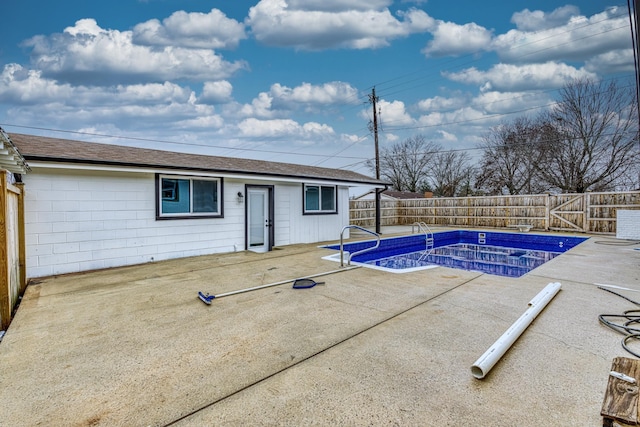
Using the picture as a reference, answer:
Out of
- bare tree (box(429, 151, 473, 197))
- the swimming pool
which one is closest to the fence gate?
the swimming pool

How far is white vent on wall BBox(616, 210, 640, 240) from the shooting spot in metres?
11.5

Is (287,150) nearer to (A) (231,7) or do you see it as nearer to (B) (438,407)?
(A) (231,7)

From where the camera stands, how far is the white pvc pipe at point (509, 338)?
8.55 ft

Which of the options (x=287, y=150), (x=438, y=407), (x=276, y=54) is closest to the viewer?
(x=438, y=407)

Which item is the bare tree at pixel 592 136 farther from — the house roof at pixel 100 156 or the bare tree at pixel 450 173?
the house roof at pixel 100 156

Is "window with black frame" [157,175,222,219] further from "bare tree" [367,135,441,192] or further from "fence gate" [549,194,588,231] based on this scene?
"bare tree" [367,135,441,192]

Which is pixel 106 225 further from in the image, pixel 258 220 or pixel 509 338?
pixel 509 338

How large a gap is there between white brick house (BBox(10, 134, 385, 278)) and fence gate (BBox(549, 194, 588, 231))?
11.4 m

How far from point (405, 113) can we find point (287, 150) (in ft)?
32.4

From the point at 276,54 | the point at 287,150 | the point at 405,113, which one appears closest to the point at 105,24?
the point at 276,54

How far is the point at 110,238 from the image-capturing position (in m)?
7.20

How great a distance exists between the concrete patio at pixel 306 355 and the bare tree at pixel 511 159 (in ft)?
71.6

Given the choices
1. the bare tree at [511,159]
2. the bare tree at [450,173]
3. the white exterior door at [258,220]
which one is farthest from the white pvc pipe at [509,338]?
the bare tree at [450,173]

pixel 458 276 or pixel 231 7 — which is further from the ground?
pixel 231 7
